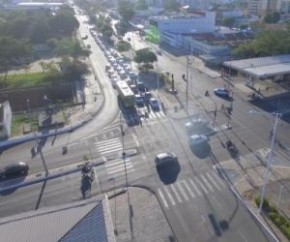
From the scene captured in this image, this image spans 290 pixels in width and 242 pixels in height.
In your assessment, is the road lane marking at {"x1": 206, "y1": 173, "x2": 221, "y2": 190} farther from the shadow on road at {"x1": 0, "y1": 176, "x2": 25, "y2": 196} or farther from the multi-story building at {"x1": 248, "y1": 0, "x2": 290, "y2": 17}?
the multi-story building at {"x1": 248, "y1": 0, "x2": 290, "y2": 17}

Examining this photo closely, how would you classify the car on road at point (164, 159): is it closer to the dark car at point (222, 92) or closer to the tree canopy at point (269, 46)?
the dark car at point (222, 92)

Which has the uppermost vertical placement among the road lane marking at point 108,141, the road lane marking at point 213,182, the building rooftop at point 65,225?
the building rooftop at point 65,225

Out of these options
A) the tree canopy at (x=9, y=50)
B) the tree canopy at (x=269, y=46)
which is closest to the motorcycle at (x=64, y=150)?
the tree canopy at (x=9, y=50)

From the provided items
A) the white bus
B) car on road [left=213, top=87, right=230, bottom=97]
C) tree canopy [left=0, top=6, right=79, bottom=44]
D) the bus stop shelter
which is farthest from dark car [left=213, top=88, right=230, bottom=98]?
tree canopy [left=0, top=6, right=79, bottom=44]

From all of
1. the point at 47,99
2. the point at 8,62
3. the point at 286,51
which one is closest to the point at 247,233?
the point at 47,99

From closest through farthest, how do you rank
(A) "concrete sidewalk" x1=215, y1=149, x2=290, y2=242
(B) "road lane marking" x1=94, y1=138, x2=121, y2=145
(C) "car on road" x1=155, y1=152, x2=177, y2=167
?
(A) "concrete sidewalk" x1=215, y1=149, x2=290, y2=242, (C) "car on road" x1=155, y1=152, x2=177, y2=167, (B) "road lane marking" x1=94, y1=138, x2=121, y2=145

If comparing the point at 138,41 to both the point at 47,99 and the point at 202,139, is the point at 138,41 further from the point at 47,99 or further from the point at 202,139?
the point at 202,139
